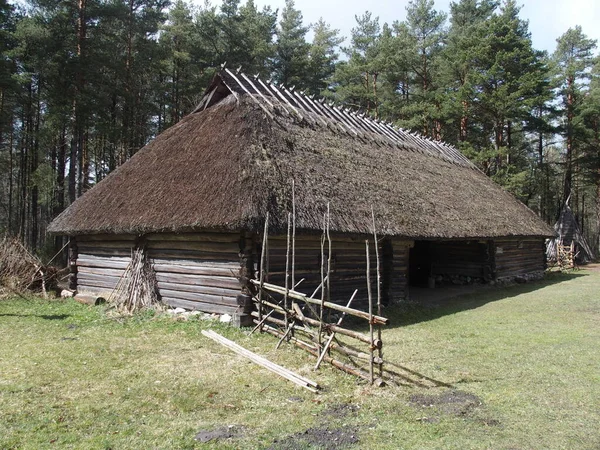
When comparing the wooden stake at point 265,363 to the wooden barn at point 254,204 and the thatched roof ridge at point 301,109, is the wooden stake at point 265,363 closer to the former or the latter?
the wooden barn at point 254,204

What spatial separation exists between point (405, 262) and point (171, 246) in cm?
675

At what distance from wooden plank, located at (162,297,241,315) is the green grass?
44cm

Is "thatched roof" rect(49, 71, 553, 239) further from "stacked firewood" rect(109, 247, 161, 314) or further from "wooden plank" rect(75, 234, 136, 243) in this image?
"stacked firewood" rect(109, 247, 161, 314)

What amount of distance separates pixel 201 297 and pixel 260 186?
299cm

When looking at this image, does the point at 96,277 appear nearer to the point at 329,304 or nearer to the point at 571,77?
the point at 329,304

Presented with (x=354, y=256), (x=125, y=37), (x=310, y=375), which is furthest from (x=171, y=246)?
(x=125, y=37)

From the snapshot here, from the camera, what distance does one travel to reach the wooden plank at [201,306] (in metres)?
9.68

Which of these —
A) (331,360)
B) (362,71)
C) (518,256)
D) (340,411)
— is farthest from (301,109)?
(362,71)

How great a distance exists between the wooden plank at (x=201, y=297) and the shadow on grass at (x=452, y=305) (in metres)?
3.75

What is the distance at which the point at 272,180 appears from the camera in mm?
9938

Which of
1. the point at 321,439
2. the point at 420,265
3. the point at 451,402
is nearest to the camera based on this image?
the point at 321,439

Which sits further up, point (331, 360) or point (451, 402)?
point (331, 360)

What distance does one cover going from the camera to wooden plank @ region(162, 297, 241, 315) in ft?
31.8

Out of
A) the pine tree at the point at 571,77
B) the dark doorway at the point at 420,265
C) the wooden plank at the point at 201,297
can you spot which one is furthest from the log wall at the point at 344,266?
the pine tree at the point at 571,77
